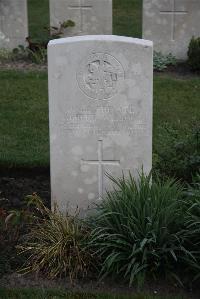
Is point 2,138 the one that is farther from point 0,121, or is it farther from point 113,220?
point 113,220

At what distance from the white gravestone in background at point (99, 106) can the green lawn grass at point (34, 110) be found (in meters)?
1.78

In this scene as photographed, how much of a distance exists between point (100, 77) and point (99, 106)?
24cm

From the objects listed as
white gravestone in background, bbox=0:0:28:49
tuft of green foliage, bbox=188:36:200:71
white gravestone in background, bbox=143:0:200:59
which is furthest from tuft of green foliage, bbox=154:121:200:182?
white gravestone in background, bbox=0:0:28:49

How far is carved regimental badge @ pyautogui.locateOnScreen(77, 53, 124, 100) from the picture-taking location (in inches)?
225

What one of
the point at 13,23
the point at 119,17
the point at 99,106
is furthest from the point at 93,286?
the point at 119,17

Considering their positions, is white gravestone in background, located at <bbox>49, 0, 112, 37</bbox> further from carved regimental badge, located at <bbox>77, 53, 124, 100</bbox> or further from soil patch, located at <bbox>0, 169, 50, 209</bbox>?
carved regimental badge, located at <bbox>77, 53, 124, 100</bbox>

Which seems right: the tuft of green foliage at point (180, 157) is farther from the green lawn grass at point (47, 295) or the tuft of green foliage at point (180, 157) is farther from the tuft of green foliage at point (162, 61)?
the tuft of green foliage at point (162, 61)

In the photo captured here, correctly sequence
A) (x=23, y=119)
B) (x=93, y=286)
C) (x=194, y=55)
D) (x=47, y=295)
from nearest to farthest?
(x=47, y=295)
(x=93, y=286)
(x=23, y=119)
(x=194, y=55)

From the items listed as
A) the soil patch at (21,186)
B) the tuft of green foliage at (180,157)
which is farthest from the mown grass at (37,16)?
the tuft of green foliage at (180,157)

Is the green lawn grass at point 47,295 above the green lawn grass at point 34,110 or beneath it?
beneath

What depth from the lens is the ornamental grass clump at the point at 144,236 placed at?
5.14 m

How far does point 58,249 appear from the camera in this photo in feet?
17.3

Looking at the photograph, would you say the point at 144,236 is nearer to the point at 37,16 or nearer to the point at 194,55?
the point at 194,55

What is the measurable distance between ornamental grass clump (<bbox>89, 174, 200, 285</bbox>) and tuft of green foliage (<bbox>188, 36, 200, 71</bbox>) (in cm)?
639
